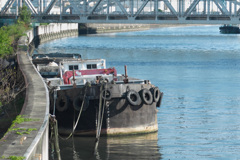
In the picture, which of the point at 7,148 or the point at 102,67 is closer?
the point at 7,148

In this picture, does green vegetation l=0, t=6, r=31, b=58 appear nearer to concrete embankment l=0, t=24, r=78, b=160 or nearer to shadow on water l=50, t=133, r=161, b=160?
concrete embankment l=0, t=24, r=78, b=160

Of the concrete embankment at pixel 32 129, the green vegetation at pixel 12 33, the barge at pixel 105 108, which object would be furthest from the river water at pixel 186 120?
the green vegetation at pixel 12 33

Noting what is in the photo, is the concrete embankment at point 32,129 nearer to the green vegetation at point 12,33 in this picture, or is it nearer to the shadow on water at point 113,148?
the shadow on water at point 113,148

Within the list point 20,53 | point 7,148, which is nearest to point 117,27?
point 20,53

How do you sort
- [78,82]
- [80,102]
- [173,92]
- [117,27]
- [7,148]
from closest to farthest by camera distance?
[7,148] < [80,102] < [78,82] < [173,92] < [117,27]

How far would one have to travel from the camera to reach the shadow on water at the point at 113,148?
83.7 feet

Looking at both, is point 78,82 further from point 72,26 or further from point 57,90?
point 72,26

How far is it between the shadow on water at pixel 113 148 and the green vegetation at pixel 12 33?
83.0 ft

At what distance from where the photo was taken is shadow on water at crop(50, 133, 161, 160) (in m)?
25.5

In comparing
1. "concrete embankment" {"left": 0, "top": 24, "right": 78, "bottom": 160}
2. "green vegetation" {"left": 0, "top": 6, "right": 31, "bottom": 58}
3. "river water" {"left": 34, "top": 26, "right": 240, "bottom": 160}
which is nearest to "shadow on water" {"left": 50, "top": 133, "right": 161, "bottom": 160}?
"river water" {"left": 34, "top": 26, "right": 240, "bottom": 160}

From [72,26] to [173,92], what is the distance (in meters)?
118

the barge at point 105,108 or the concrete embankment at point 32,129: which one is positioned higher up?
the concrete embankment at point 32,129

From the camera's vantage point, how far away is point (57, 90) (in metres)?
27.9

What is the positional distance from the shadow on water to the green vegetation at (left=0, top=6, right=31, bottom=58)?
2528cm
